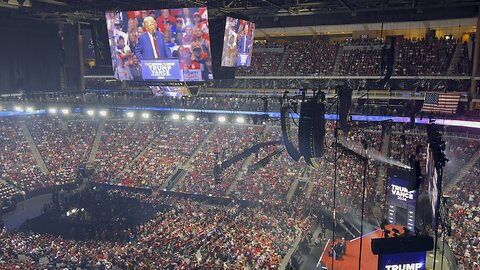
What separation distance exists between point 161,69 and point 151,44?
1.16 metres

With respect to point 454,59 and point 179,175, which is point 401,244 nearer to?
point 454,59

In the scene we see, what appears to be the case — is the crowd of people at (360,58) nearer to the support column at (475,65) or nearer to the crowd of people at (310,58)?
the crowd of people at (310,58)

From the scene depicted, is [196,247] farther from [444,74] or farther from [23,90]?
[444,74]

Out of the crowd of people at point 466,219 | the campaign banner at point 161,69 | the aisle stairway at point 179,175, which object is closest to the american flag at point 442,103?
the crowd of people at point 466,219

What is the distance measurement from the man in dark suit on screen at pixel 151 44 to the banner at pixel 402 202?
10680 mm

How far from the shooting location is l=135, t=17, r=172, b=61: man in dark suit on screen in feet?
56.1

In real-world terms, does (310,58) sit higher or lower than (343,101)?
higher

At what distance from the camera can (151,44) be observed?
56.9 feet

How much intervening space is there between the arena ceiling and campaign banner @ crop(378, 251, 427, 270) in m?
12.9

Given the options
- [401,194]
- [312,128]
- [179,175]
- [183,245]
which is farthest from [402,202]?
[179,175]

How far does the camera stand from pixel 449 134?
21578 mm

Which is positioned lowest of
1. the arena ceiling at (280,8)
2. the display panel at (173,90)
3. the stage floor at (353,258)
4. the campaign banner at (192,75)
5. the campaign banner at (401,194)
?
the stage floor at (353,258)

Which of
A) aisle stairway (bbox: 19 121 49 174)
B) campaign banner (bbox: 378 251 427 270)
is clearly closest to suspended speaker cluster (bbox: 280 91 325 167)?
campaign banner (bbox: 378 251 427 270)

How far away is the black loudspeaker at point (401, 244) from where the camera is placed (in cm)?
843
